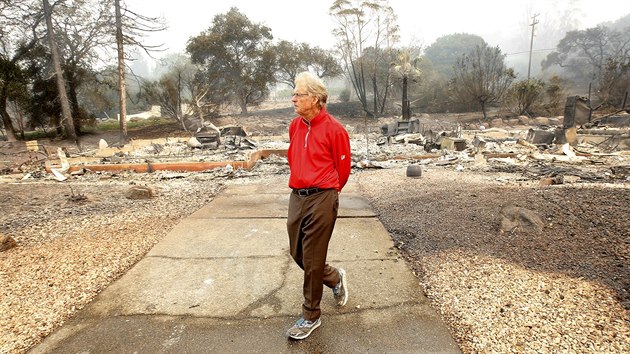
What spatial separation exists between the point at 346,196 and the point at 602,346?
13.8 feet

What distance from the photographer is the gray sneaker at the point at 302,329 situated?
7.50 feet

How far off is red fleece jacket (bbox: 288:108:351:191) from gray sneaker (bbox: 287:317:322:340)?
0.95 meters

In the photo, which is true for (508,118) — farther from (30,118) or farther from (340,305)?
(30,118)

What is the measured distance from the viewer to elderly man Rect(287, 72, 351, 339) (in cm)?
222

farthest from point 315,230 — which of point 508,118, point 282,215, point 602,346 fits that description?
point 508,118

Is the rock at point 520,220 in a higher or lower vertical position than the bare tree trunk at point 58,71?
lower

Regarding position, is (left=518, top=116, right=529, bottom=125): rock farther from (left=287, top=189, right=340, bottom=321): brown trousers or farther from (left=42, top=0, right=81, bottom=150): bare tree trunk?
(left=42, top=0, right=81, bottom=150): bare tree trunk

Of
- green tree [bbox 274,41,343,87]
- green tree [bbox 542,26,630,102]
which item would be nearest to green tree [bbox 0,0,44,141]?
green tree [bbox 274,41,343,87]

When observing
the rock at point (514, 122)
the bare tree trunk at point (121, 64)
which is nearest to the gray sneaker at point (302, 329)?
the bare tree trunk at point (121, 64)

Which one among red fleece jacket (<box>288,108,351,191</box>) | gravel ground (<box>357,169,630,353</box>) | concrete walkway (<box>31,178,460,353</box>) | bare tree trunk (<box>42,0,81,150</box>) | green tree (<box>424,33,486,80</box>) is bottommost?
concrete walkway (<box>31,178,460,353</box>)

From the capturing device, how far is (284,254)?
12.1 feet

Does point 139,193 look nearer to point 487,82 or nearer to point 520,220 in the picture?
point 520,220

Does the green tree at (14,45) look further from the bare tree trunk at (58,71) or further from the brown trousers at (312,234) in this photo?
the brown trousers at (312,234)

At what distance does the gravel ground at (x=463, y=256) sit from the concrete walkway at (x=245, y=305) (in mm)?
205
